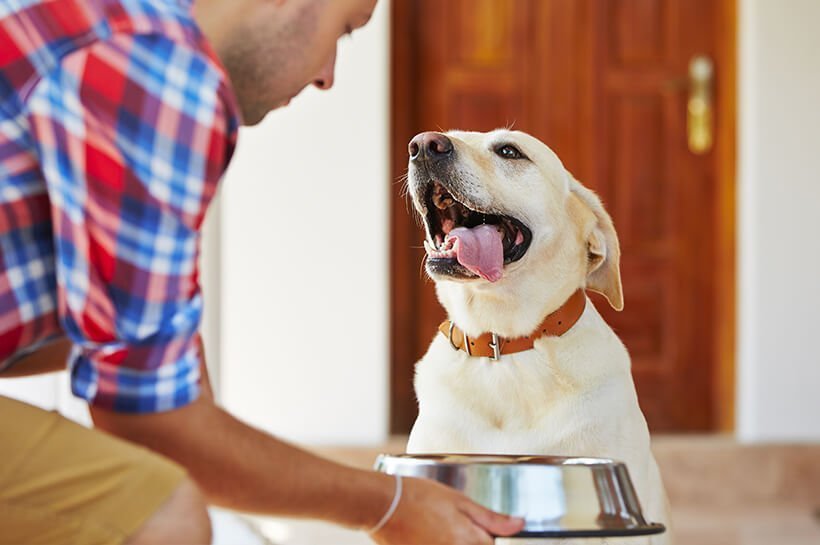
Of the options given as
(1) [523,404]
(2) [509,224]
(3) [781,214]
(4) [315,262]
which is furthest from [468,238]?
(3) [781,214]

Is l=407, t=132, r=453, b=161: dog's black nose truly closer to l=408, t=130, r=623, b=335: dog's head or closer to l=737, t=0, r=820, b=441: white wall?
l=408, t=130, r=623, b=335: dog's head

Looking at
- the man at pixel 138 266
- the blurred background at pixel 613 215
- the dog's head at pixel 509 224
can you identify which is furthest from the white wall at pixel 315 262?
the man at pixel 138 266

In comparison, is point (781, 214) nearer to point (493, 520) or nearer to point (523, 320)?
point (523, 320)

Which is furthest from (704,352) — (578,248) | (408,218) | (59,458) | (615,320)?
(59,458)

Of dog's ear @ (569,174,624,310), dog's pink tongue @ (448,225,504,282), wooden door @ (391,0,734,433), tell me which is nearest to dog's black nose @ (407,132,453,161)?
dog's pink tongue @ (448,225,504,282)

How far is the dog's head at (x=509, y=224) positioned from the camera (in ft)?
5.44

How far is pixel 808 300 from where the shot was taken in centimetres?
448

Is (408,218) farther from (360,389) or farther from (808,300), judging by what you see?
(808,300)

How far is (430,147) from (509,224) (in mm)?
149

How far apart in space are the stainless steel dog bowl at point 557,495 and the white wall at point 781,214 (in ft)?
10.9

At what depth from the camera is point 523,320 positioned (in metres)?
1.74

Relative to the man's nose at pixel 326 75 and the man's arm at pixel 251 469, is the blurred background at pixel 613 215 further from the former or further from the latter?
the man's arm at pixel 251 469

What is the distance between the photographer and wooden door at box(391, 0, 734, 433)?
4590 mm

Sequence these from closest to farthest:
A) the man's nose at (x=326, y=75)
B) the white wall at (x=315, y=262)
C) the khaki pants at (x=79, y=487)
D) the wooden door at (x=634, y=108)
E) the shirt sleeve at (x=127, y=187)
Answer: the shirt sleeve at (x=127, y=187) → the khaki pants at (x=79, y=487) → the man's nose at (x=326, y=75) → the white wall at (x=315, y=262) → the wooden door at (x=634, y=108)
